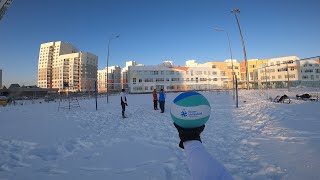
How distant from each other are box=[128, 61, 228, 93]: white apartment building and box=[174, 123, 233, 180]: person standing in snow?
7294cm

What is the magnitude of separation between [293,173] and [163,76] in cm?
7739

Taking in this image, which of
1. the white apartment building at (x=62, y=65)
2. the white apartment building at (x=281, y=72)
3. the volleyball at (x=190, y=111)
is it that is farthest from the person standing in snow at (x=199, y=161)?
the white apartment building at (x=62, y=65)

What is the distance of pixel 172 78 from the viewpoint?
8206 centimetres

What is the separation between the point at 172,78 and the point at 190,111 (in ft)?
264

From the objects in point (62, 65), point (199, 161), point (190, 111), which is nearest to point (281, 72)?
point (190, 111)

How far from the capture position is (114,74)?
169 m

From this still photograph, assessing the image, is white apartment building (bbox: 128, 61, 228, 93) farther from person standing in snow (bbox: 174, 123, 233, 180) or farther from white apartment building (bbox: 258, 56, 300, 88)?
person standing in snow (bbox: 174, 123, 233, 180)

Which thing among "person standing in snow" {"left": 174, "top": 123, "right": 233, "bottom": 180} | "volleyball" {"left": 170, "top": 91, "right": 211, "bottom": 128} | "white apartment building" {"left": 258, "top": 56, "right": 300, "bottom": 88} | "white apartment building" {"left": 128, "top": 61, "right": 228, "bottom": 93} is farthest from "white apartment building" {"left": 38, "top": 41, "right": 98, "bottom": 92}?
"person standing in snow" {"left": 174, "top": 123, "right": 233, "bottom": 180}

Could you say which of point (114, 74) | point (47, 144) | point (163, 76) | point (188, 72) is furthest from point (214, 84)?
point (114, 74)

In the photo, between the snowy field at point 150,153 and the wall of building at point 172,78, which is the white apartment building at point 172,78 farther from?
the snowy field at point 150,153

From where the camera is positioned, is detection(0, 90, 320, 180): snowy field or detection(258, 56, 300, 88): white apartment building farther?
detection(258, 56, 300, 88): white apartment building

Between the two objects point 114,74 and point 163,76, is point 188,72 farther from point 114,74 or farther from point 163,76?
point 114,74

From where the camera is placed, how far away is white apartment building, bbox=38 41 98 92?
125312 millimetres

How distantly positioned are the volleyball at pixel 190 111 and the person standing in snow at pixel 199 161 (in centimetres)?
5
